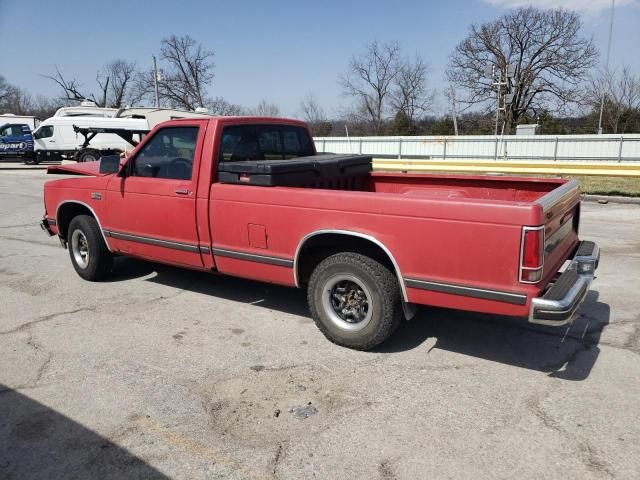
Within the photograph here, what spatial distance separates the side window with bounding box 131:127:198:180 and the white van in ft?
68.5

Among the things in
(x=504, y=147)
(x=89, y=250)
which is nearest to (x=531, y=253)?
(x=89, y=250)

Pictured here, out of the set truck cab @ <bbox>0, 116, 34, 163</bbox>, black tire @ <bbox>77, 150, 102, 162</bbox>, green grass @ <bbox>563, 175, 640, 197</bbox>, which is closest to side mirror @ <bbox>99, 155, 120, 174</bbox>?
green grass @ <bbox>563, 175, 640, 197</bbox>

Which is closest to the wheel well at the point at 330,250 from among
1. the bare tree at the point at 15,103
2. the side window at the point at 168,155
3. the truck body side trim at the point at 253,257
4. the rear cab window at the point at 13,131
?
the truck body side trim at the point at 253,257

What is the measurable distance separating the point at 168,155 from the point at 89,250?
5.56 ft

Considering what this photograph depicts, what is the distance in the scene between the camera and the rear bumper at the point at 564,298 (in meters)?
3.18

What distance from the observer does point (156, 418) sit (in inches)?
125

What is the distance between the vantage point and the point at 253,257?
14.6 feet

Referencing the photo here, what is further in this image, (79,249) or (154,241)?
(79,249)

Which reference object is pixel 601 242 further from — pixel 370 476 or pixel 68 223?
pixel 68 223

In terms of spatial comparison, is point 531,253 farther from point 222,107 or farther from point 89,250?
point 222,107

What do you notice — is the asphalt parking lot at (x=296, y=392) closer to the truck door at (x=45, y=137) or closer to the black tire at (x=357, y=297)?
the black tire at (x=357, y=297)

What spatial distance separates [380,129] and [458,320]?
168 feet


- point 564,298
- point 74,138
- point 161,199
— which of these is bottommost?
point 564,298

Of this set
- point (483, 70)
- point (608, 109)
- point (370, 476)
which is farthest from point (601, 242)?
point (483, 70)
